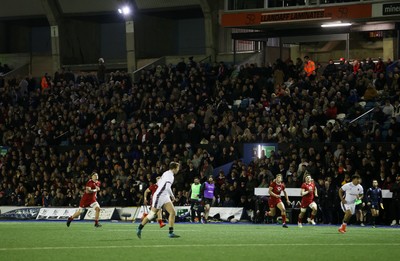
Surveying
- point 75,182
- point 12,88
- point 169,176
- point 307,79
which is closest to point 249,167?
point 307,79

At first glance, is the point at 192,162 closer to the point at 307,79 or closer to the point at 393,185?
the point at 307,79

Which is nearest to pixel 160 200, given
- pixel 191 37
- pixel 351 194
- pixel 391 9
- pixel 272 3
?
pixel 351 194

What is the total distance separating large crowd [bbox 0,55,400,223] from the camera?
107 feet

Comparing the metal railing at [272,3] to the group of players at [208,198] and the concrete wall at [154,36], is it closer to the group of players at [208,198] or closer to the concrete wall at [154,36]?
the concrete wall at [154,36]

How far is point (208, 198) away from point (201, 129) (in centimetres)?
511

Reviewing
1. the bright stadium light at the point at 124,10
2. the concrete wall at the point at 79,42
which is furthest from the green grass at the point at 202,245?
the concrete wall at the point at 79,42

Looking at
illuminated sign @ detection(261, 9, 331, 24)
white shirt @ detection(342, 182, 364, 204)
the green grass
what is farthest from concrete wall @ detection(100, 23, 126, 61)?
the green grass

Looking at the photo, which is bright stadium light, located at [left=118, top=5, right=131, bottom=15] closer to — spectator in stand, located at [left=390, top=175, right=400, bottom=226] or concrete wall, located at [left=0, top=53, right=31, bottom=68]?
concrete wall, located at [left=0, top=53, right=31, bottom=68]

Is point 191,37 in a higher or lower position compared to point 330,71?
higher

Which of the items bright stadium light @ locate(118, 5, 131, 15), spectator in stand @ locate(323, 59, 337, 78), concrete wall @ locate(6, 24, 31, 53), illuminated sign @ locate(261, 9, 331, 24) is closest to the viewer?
spectator in stand @ locate(323, 59, 337, 78)

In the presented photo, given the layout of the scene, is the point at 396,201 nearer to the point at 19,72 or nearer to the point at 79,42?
the point at 79,42

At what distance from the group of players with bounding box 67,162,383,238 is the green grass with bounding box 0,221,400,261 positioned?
2.56 ft

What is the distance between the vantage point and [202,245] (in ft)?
62.2

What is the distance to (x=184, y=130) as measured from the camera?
3794 cm
